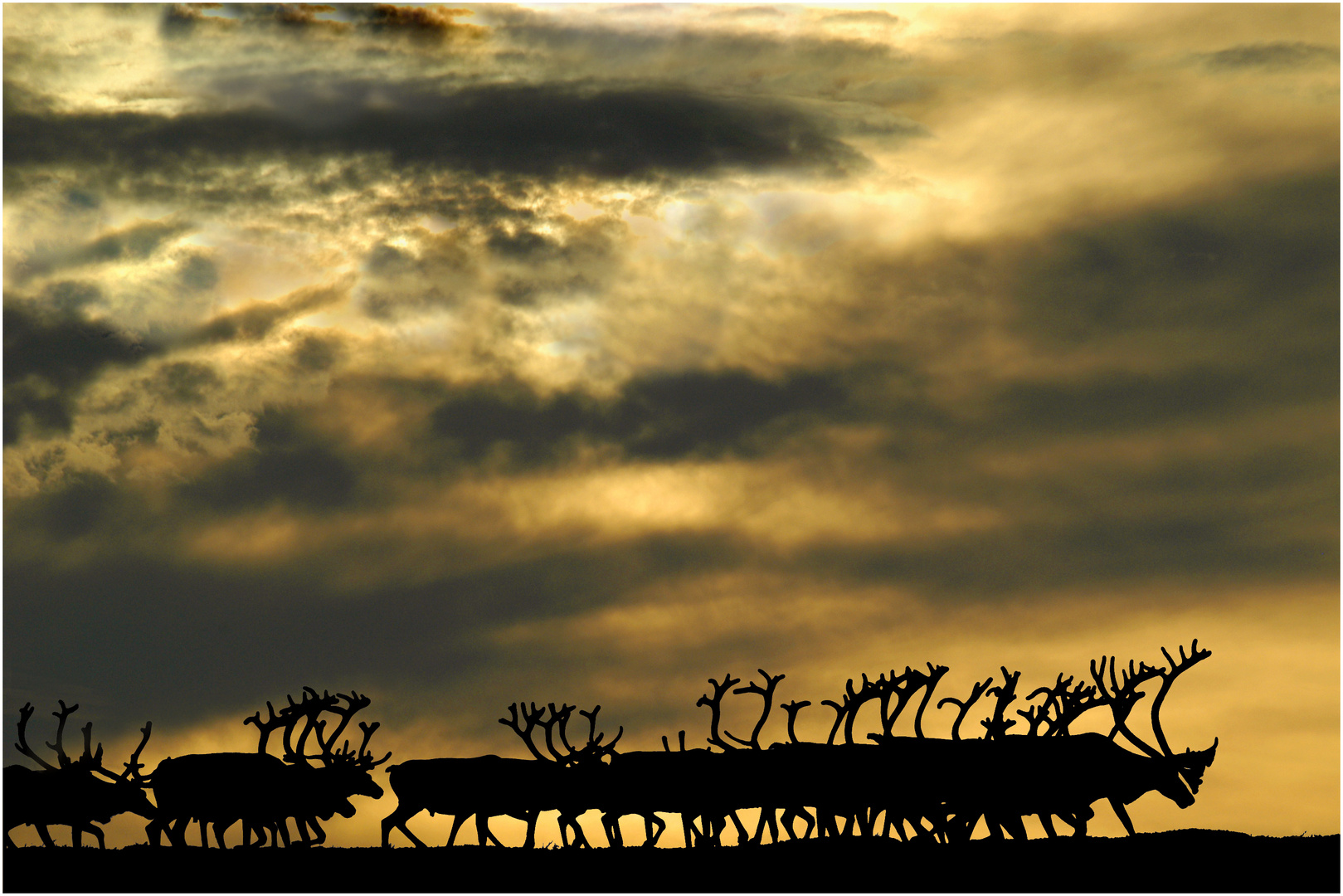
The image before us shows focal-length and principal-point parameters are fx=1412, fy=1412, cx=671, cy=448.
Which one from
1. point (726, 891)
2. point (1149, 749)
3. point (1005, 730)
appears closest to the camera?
point (726, 891)

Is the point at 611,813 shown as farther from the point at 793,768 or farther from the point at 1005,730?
the point at 1005,730

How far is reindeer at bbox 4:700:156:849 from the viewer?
33969 mm

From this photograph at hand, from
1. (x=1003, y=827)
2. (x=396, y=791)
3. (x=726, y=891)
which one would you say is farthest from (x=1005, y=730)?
(x=396, y=791)

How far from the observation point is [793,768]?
1375 inches

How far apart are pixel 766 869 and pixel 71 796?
18.4m

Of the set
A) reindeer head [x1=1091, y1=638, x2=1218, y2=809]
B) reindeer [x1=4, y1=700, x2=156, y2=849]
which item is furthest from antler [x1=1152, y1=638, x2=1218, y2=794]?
reindeer [x1=4, y1=700, x2=156, y2=849]

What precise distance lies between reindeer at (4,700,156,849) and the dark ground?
6.92m

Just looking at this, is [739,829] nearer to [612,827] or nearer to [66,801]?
[612,827]

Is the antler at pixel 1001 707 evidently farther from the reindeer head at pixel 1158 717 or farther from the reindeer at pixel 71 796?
the reindeer at pixel 71 796

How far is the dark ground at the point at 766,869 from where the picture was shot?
25.2 metres

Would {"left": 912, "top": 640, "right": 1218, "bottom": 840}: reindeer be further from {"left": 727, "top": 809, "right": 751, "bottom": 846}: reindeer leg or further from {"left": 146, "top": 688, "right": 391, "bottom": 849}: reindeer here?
{"left": 146, "top": 688, "right": 391, "bottom": 849}: reindeer

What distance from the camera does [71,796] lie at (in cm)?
3469

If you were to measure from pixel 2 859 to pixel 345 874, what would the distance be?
7119mm

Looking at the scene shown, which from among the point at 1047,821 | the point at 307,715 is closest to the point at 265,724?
the point at 307,715
